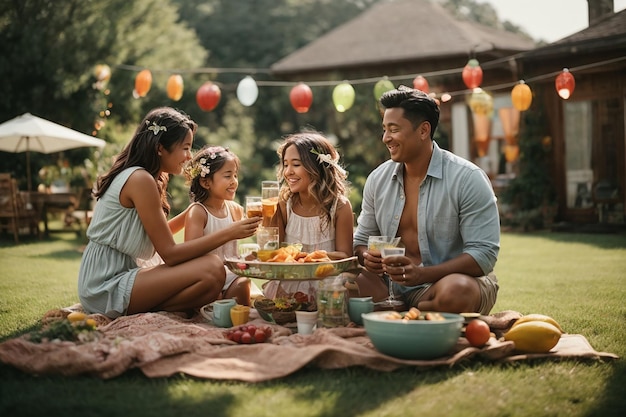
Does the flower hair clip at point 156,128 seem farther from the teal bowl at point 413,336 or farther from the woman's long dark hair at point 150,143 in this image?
the teal bowl at point 413,336

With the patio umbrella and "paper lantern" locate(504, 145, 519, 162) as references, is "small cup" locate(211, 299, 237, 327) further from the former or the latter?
"paper lantern" locate(504, 145, 519, 162)

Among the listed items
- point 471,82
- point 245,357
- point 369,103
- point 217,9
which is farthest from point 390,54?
point 217,9

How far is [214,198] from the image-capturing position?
5.46m

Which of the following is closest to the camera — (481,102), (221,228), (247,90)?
(221,228)

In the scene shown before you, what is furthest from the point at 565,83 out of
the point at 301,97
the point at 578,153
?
the point at 578,153

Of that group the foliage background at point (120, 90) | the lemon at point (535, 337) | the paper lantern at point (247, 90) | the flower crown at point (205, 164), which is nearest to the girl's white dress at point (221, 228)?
the flower crown at point (205, 164)

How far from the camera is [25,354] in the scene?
368 centimetres

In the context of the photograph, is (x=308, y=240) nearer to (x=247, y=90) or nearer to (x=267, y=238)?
(x=267, y=238)

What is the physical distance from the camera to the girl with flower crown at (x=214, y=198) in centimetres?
523

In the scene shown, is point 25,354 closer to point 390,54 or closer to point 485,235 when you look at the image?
point 485,235

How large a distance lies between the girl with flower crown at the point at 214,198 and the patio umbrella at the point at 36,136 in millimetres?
8573

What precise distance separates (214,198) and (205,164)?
310mm

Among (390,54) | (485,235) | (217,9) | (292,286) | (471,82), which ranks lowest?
(292,286)

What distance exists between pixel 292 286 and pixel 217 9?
3393cm
